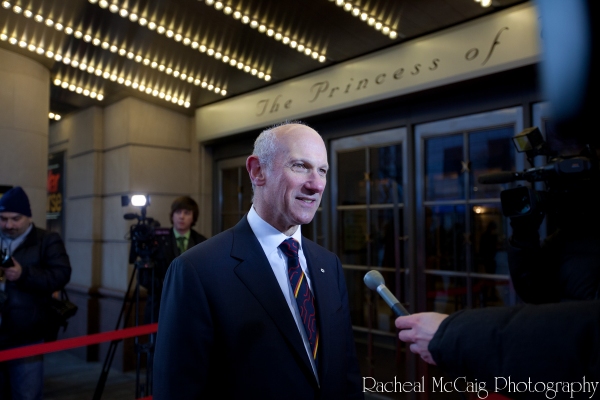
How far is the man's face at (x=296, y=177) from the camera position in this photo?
→ 1557mm

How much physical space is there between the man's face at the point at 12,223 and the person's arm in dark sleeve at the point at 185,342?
7.60 ft

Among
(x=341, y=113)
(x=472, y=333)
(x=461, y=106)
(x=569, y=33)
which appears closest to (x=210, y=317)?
(x=472, y=333)

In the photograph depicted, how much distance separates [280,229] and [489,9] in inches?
98.8

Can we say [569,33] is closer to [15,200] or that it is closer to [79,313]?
[15,200]

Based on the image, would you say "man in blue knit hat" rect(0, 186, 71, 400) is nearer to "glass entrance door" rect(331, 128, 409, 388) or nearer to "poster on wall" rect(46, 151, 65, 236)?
"glass entrance door" rect(331, 128, 409, 388)

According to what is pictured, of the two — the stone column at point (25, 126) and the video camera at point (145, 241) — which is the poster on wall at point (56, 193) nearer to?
the stone column at point (25, 126)

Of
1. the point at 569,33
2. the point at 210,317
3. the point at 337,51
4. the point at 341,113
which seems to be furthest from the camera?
the point at 341,113

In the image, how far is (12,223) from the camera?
322 cm

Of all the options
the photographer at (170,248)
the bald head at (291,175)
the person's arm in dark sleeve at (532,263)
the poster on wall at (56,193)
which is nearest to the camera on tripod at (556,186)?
the person's arm in dark sleeve at (532,263)

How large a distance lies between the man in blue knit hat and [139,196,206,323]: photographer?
0.67m

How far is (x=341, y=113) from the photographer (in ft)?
14.5

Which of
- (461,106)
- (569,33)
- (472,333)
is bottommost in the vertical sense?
(472,333)

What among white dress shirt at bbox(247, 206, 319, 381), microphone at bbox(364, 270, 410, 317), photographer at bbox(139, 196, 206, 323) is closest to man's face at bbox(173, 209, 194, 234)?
photographer at bbox(139, 196, 206, 323)

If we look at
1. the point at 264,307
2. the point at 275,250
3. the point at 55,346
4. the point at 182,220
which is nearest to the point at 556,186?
the point at 275,250
